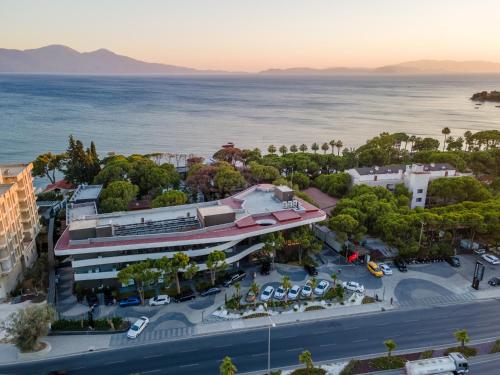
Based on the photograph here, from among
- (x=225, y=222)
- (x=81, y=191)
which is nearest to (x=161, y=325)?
(x=225, y=222)

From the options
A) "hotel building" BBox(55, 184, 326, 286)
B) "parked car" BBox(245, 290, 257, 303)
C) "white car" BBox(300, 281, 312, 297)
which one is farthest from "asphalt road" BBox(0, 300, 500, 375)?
"hotel building" BBox(55, 184, 326, 286)

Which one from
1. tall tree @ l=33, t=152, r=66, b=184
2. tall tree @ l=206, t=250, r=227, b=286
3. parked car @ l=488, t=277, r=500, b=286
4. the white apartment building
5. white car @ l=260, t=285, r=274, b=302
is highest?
the white apartment building

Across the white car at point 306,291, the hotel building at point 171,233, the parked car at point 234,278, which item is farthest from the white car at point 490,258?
the parked car at point 234,278

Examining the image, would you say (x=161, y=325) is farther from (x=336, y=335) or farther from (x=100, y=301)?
(x=336, y=335)

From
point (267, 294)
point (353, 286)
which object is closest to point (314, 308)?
point (267, 294)

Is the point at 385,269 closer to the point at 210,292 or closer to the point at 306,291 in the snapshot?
the point at 306,291

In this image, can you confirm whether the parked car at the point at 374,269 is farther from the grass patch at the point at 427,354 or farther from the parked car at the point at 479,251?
the parked car at the point at 479,251

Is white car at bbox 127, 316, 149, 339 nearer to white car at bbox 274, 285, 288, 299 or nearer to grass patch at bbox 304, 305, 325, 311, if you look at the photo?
white car at bbox 274, 285, 288, 299
